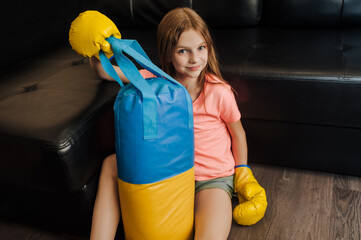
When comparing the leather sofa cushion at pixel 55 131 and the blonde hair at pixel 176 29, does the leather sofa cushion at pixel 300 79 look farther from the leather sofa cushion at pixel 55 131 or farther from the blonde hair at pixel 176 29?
the leather sofa cushion at pixel 55 131

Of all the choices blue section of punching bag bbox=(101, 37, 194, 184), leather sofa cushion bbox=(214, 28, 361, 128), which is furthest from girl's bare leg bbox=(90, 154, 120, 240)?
leather sofa cushion bbox=(214, 28, 361, 128)

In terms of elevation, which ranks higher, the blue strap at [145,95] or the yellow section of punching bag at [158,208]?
the blue strap at [145,95]

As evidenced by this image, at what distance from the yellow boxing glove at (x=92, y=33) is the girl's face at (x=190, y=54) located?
185 mm

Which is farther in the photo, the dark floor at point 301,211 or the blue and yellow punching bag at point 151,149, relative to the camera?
the dark floor at point 301,211

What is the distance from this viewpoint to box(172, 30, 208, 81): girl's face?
0.97m

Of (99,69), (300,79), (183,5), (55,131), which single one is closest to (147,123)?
(55,131)

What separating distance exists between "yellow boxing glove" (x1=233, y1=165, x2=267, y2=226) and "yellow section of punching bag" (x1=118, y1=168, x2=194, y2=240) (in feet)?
0.67

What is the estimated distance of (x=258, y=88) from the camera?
1143 millimetres

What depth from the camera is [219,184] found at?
3.47ft

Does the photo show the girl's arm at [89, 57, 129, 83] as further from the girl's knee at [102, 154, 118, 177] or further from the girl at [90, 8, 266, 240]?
the girl's knee at [102, 154, 118, 177]

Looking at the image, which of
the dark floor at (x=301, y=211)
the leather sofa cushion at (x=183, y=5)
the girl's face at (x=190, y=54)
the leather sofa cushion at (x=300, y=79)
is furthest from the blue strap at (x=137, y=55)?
the leather sofa cushion at (x=183, y=5)

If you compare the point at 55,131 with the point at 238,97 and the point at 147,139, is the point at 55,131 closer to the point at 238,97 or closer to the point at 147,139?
the point at 147,139

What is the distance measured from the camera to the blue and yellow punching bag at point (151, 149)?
0.83 metres

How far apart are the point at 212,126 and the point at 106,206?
408 mm
